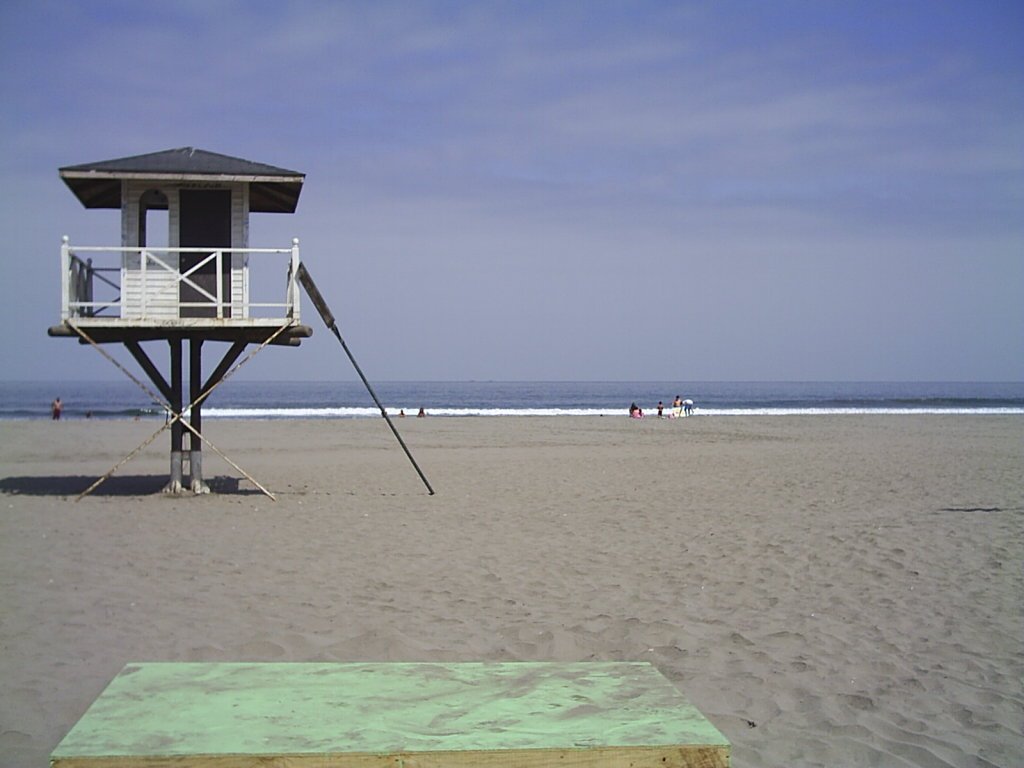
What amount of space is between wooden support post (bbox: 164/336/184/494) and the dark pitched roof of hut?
2.61 metres

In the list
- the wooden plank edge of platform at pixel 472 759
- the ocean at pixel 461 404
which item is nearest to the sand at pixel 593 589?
the wooden plank edge of platform at pixel 472 759

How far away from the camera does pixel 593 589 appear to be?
8320 millimetres

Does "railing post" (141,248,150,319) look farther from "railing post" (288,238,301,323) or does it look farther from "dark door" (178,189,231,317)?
"railing post" (288,238,301,323)

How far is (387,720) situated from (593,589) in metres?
5.45

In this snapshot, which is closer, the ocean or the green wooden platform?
the green wooden platform

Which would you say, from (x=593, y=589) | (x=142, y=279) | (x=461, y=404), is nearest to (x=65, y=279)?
(x=142, y=279)

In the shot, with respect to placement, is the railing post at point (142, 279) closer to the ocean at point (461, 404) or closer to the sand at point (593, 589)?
the sand at point (593, 589)

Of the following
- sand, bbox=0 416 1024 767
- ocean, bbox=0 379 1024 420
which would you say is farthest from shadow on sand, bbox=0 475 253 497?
ocean, bbox=0 379 1024 420

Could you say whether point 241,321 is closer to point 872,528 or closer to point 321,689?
point 872,528

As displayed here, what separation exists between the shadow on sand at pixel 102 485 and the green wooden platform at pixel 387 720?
12189 mm

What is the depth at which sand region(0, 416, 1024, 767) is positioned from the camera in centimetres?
551

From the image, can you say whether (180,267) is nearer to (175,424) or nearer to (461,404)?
(175,424)

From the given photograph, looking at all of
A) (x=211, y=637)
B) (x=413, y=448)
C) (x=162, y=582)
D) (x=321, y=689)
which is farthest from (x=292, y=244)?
(x=413, y=448)

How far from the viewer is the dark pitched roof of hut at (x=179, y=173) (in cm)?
1369
